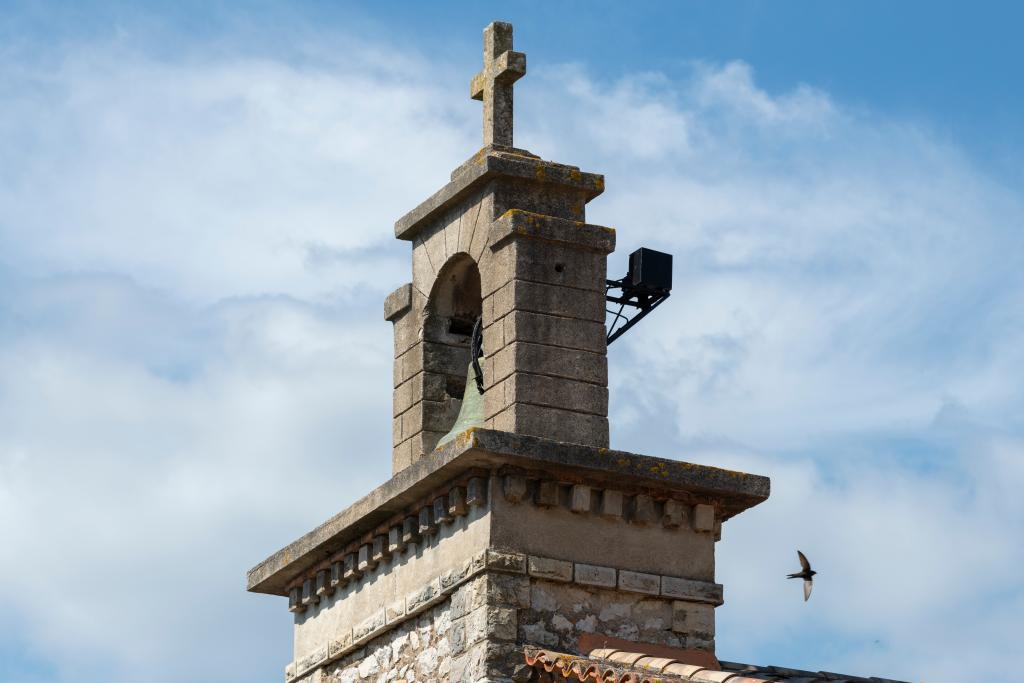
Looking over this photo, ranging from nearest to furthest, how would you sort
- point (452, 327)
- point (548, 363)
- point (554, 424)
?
point (554, 424) → point (548, 363) → point (452, 327)

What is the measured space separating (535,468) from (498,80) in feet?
8.89

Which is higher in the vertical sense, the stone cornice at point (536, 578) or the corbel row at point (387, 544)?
the corbel row at point (387, 544)

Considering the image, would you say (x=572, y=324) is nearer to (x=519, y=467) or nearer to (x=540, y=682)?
(x=519, y=467)

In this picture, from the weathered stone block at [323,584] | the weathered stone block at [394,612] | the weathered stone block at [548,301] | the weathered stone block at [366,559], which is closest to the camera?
the weathered stone block at [548,301]

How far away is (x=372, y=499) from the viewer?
13234mm

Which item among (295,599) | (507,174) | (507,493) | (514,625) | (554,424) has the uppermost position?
(507,174)

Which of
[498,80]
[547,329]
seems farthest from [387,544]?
[498,80]

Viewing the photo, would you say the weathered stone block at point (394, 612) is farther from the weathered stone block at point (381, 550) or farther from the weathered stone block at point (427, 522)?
the weathered stone block at point (427, 522)

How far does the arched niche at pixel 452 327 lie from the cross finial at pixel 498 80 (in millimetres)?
839

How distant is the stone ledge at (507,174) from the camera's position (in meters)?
13.4

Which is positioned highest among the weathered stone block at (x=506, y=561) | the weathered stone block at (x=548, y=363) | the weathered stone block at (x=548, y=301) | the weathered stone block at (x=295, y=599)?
the weathered stone block at (x=548, y=301)

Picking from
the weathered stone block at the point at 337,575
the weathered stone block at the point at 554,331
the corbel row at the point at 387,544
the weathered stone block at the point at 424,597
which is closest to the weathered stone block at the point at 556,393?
the weathered stone block at the point at 554,331

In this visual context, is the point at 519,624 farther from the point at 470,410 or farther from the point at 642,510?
the point at 470,410

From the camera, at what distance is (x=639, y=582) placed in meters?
12.7
